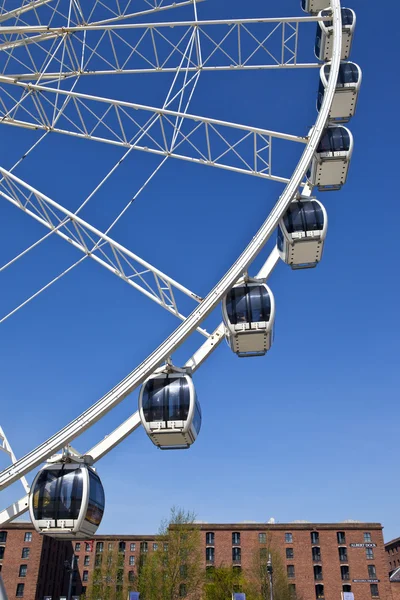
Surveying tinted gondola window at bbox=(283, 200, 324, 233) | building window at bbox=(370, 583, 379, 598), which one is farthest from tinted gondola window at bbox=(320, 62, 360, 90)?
building window at bbox=(370, 583, 379, 598)

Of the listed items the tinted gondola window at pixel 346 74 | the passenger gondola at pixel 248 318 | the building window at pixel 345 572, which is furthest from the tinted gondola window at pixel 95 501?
the building window at pixel 345 572

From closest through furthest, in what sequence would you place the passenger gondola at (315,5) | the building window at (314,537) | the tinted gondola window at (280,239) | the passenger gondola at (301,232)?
the passenger gondola at (301,232)
the tinted gondola window at (280,239)
the passenger gondola at (315,5)
the building window at (314,537)

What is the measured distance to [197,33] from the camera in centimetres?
1659

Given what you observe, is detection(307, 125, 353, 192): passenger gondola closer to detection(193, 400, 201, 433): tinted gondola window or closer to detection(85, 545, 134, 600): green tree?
detection(193, 400, 201, 433): tinted gondola window

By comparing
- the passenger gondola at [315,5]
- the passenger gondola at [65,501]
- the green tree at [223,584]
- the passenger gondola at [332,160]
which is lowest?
the passenger gondola at [65,501]

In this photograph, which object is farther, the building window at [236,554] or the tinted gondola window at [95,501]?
the building window at [236,554]

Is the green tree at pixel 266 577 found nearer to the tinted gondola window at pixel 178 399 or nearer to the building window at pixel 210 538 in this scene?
the building window at pixel 210 538

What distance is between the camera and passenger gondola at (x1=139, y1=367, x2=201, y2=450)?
12.0 m

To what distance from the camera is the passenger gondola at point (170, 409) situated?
472 inches

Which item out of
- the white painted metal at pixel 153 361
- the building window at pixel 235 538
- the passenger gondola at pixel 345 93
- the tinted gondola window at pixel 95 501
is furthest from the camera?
the building window at pixel 235 538

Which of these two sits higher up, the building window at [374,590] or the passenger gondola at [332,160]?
the passenger gondola at [332,160]

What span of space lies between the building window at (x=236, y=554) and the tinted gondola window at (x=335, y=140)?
61007 millimetres

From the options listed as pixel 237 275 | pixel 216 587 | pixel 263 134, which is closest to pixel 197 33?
pixel 263 134

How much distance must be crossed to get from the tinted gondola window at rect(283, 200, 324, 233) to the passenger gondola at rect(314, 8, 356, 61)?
6.87 m
